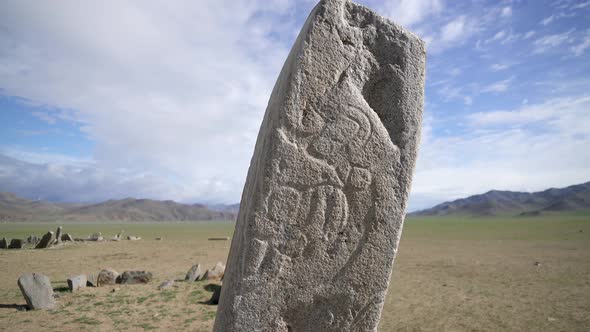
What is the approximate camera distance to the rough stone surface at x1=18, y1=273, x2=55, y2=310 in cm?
736

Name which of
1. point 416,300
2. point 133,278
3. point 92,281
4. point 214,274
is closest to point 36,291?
point 92,281

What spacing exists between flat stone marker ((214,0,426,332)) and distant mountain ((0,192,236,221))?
118393 millimetres

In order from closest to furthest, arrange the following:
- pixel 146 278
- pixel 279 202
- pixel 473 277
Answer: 1. pixel 279 202
2. pixel 146 278
3. pixel 473 277

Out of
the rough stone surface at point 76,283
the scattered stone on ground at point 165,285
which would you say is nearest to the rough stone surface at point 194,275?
the scattered stone on ground at point 165,285

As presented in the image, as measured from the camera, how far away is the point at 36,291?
744 cm

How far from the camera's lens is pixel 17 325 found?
6.47 meters

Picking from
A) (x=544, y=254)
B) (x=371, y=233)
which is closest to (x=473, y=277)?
(x=544, y=254)

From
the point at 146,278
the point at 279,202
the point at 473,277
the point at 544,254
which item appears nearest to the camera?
the point at 279,202

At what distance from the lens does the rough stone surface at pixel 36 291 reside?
7355 mm

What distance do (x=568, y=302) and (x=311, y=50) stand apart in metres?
9.10

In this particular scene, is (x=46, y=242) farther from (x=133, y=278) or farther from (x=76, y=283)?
(x=76, y=283)

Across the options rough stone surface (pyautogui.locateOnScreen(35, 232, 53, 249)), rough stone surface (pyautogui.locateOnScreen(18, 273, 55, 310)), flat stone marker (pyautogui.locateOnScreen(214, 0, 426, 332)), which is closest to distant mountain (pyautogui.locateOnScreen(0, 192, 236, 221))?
rough stone surface (pyautogui.locateOnScreen(35, 232, 53, 249))

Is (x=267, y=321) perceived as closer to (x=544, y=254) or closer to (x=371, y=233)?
(x=371, y=233)

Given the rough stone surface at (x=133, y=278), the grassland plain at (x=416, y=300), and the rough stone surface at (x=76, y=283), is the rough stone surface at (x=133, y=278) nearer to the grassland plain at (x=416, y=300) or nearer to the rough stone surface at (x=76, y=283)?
the grassland plain at (x=416, y=300)
